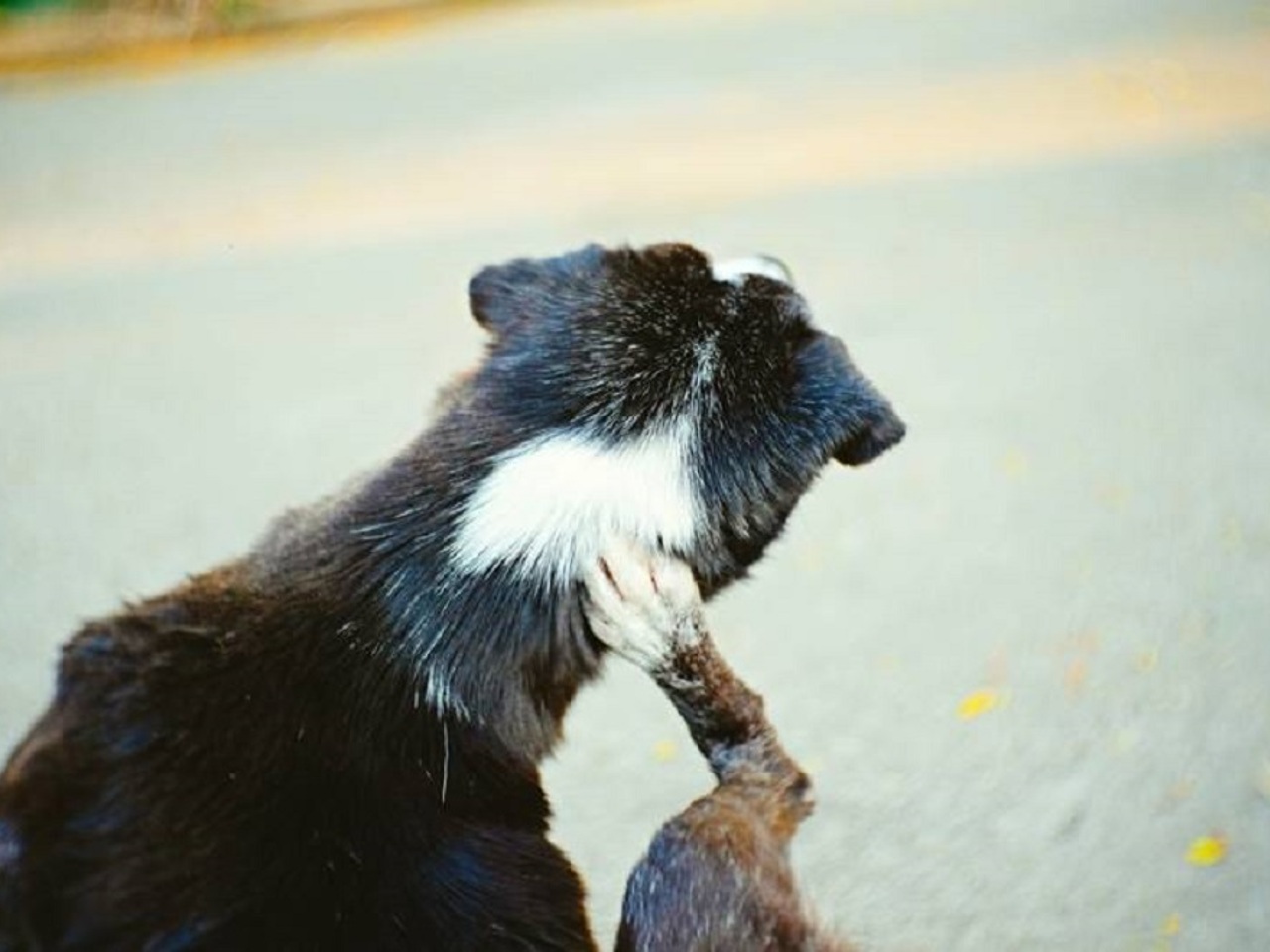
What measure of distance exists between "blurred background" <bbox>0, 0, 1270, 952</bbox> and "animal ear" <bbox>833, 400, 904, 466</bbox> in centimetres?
94

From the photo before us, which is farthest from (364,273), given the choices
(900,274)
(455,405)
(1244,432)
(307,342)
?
(455,405)

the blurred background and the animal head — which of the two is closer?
the animal head

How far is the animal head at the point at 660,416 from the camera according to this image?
6.95 ft

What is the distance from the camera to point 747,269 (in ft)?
7.94

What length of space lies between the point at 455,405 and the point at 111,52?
278 inches

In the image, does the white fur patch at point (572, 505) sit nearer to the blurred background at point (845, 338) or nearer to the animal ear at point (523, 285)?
the animal ear at point (523, 285)

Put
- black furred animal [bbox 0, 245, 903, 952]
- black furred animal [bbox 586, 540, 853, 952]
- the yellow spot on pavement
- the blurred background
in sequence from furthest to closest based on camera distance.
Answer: the yellow spot on pavement, the blurred background, black furred animal [bbox 586, 540, 853, 952], black furred animal [bbox 0, 245, 903, 952]

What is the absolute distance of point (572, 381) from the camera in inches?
87.5

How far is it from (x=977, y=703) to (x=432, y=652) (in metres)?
1.62

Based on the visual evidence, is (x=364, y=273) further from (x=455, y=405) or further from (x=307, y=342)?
(x=455, y=405)

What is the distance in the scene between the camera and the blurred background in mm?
3115

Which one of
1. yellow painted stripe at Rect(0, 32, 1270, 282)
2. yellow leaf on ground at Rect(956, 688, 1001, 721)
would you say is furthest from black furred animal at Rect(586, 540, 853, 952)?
yellow painted stripe at Rect(0, 32, 1270, 282)

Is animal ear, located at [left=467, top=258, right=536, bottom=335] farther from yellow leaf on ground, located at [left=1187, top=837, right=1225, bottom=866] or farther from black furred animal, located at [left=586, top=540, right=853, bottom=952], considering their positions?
yellow leaf on ground, located at [left=1187, top=837, right=1225, bottom=866]

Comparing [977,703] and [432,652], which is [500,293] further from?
[977,703]
